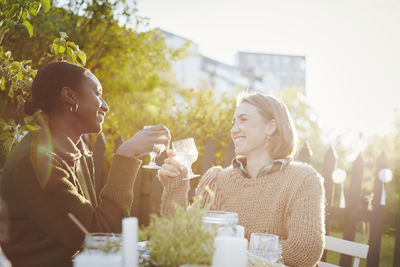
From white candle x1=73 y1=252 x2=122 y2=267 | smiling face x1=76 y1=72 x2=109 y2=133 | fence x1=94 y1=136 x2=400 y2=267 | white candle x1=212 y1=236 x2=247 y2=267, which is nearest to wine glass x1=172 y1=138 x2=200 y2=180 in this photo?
smiling face x1=76 y1=72 x2=109 y2=133

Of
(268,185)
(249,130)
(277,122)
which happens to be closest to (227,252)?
(268,185)

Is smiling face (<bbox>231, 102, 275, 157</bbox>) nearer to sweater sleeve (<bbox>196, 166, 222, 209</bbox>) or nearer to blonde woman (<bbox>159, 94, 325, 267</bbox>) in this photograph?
blonde woman (<bbox>159, 94, 325, 267</bbox>)

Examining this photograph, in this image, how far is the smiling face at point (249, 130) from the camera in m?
2.62

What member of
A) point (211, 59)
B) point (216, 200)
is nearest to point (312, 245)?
point (216, 200)

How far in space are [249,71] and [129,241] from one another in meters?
38.8

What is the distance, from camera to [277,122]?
8.71ft

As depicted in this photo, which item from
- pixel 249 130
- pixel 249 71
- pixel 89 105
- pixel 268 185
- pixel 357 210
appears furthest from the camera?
pixel 249 71

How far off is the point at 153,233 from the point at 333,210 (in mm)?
3277

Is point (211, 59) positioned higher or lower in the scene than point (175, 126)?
higher

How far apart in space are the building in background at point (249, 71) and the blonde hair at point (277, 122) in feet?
98.3

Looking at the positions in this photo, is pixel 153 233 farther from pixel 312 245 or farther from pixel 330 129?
pixel 330 129

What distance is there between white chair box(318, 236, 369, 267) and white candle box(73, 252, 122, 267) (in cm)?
213

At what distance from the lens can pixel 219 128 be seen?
4.88 m

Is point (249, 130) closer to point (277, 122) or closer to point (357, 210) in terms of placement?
point (277, 122)
